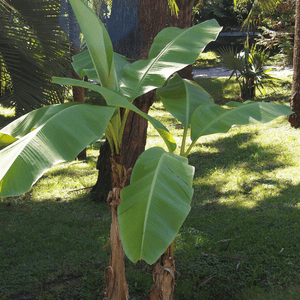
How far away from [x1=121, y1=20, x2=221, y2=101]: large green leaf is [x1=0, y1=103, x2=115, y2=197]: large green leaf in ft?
2.03

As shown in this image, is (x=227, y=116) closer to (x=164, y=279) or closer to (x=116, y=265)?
(x=164, y=279)

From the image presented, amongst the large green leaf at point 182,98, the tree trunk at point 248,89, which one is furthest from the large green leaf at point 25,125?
the tree trunk at point 248,89

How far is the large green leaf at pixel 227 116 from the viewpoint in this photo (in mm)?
2779

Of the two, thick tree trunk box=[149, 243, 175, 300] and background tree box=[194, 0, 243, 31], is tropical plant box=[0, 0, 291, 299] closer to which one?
thick tree trunk box=[149, 243, 175, 300]

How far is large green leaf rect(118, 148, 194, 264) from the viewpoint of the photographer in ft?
6.31

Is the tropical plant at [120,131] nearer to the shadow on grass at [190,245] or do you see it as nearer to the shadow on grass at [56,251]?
the shadow on grass at [56,251]

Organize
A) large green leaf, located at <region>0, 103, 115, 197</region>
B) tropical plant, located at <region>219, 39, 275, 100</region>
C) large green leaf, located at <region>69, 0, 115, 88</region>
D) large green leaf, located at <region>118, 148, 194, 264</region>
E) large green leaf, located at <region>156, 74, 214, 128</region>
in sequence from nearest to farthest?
1. large green leaf, located at <region>0, 103, 115, 197</region>
2. large green leaf, located at <region>118, 148, 194, 264</region>
3. large green leaf, located at <region>69, 0, 115, 88</region>
4. large green leaf, located at <region>156, 74, 214, 128</region>
5. tropical plant, located at <region>219, 39, 275, 100</region>

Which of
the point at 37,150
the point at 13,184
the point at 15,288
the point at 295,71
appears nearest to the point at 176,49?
the point at 37,150

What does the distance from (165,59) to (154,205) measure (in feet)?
5.07

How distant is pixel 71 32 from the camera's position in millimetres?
5465

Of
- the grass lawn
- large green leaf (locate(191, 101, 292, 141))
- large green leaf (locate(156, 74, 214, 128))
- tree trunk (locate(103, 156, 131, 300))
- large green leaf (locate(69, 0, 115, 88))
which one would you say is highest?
large green leaf (locate(69, 0, 115, 88))

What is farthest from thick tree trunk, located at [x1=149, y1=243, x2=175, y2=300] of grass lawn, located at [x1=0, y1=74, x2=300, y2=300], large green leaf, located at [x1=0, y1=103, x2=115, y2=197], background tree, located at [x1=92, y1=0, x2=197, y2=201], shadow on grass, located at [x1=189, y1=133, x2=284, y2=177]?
shadow on grass, located at [x1=189, y1=133, x2=284, y2=177]

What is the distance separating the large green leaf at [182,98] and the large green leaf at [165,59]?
1.02ft

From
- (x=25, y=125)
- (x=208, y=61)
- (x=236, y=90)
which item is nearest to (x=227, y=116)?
(x=25, y=125)
